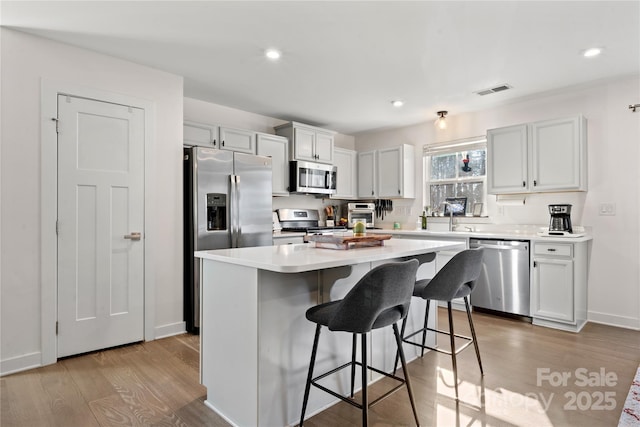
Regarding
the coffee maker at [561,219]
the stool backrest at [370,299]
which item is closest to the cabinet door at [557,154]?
the coffee maker at [561,219]

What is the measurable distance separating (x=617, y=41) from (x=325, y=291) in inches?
117

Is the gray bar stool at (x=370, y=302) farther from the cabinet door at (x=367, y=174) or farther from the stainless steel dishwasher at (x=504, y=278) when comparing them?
the cabinet door at (x=367, y=174)

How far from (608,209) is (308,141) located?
3.51 metres

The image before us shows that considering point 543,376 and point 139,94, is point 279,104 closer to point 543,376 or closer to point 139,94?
point 139,94

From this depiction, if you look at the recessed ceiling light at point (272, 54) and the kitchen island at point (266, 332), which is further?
the recessed ceiling light at point (272, 54)

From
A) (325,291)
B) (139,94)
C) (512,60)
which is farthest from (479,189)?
(139,94)

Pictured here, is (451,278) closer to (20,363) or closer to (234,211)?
(234,211)

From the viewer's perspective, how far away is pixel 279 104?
4.38m

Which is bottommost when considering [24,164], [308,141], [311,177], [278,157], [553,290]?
[553,290]

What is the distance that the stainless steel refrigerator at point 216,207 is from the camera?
11.3ft

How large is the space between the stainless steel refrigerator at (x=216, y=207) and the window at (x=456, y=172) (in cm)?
264

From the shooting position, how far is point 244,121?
185 inches

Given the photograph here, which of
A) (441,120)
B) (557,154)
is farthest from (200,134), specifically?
(557,154)

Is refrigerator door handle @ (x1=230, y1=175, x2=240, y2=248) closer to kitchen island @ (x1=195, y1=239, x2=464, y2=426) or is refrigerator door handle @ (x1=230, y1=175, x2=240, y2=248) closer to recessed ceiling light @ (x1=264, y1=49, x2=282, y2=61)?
recessed ceiling light @ (x1=264, y1=49, x2=282, y2=61)
